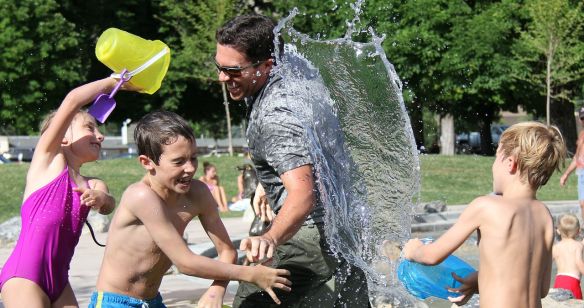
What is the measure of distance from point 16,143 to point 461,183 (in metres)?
24.9

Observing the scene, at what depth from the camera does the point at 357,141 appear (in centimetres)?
491

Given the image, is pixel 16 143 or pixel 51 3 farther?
pixel 16 143

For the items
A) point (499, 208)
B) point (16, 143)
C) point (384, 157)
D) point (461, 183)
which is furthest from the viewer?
point (16, 143)

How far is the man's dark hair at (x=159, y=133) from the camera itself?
3.88 metres

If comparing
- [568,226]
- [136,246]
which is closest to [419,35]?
[568,226]

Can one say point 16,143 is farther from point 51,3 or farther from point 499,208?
point 499,208

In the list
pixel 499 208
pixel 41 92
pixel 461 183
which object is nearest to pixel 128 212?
pixel 499 208

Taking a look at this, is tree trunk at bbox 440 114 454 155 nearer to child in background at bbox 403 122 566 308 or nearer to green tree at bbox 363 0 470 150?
green tree at bbox 363 0 470 150

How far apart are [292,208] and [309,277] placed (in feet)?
1.47

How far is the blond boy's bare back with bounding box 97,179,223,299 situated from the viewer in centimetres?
385

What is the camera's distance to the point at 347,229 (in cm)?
414

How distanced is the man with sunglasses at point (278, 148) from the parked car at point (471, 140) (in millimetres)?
36376

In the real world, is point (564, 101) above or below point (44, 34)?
below

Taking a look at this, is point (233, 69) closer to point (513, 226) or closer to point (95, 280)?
point (513, 226)
